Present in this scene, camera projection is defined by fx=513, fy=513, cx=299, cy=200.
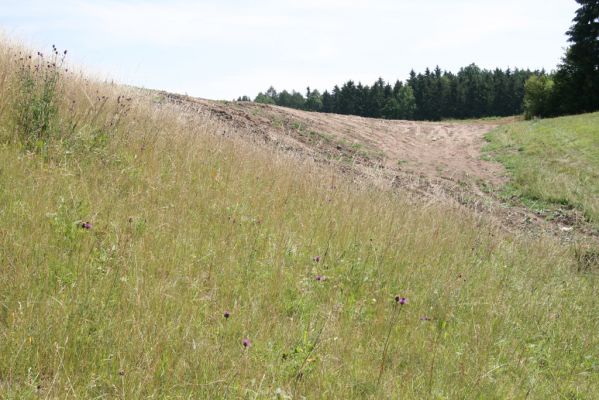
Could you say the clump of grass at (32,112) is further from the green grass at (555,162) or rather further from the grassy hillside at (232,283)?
the green grass at (555,162)

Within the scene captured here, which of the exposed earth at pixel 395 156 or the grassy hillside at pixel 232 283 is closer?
the grassy hillside at pixel 232 283

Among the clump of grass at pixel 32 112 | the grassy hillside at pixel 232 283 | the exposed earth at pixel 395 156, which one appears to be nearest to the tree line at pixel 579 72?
the exposed earth at pixel 395 156

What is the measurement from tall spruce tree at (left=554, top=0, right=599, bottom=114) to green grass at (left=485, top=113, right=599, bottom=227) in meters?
12.8

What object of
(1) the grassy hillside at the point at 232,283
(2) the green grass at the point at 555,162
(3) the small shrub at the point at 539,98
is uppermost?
(3) the small shrub at the point at 539,98

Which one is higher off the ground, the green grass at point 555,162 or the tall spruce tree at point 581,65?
the tall spruce tree at point 581,65

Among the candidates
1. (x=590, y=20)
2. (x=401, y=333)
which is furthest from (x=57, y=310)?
(x=590, y=20)

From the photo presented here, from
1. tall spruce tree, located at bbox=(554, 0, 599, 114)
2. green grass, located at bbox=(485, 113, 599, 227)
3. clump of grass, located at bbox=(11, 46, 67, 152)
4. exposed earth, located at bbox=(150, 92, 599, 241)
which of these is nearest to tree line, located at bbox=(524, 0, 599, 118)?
tall spruce tree, located at bbox=(554, 0, 599, 114)

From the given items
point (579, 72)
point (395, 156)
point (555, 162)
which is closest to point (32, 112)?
point (395, 156)

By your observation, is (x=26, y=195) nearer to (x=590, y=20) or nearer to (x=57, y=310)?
(x=57, y=310)

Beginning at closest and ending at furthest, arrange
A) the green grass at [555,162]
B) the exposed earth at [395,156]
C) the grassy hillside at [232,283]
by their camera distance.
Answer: the grassy hillside at [232,283]
the exposed earth at [395,156]
the green grass at [555,162]

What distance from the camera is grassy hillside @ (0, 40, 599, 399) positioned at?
109 inches

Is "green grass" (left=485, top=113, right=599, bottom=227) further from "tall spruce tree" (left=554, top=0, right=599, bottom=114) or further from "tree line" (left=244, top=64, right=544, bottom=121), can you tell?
"tree line" (left=244, top=64, right=544, bottom=121)

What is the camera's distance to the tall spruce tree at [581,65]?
36.4 metres

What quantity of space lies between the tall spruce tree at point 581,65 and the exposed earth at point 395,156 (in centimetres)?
1774
